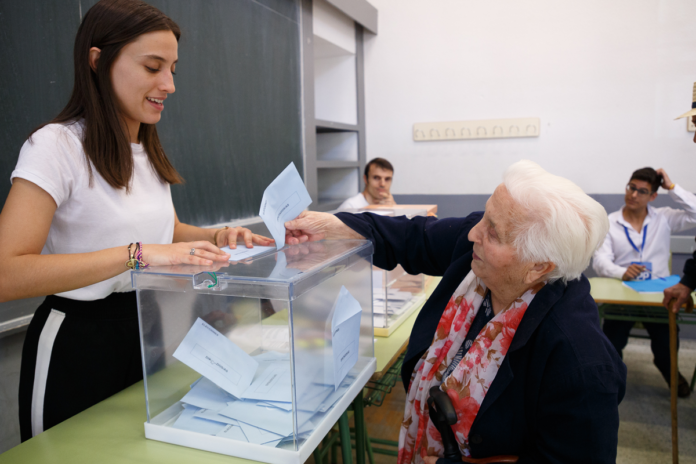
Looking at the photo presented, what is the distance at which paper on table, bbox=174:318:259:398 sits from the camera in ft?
3.18

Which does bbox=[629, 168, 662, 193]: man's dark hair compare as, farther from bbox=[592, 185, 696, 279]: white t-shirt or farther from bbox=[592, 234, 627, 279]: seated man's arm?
bbox=[592, 234, 627, 279]: seated man's arm

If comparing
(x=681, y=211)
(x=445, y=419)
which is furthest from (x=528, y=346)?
(x=681, y=211)

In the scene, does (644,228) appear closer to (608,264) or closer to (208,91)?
(608,264)

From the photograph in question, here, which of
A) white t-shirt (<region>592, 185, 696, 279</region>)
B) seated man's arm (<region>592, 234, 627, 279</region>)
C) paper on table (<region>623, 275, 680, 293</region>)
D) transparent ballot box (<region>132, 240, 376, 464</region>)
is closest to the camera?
transparent ballot box (<region>132, 240, 376, 464</region>)

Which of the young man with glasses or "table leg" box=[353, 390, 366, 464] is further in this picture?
the young man with glasses

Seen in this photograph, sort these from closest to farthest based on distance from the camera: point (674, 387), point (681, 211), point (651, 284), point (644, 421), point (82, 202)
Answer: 1. point (82, 202)
2. point (674, 387)
3. point (644, 421)
4. point (651, 284)
5. point (681, 211)

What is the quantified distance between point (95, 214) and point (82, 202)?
4 centimetres

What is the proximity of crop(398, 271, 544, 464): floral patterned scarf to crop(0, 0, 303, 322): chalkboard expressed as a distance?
1308 mm

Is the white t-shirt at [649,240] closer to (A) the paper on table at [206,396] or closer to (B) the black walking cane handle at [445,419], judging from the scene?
(B) the black walking cane handle at [445,419]

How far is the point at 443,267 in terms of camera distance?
1476 millimetres

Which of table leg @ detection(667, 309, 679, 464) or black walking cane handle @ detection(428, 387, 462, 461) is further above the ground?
black walking cane handle @ detection(428, 387, 462, 461)

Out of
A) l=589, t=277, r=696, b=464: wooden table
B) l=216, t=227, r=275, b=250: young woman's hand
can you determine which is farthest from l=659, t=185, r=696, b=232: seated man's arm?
l=216, t=227, r=275, b=250: young woman's hand

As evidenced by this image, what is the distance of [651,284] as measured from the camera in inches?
117

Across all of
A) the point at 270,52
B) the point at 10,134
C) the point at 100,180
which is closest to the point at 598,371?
the point at 100,180
